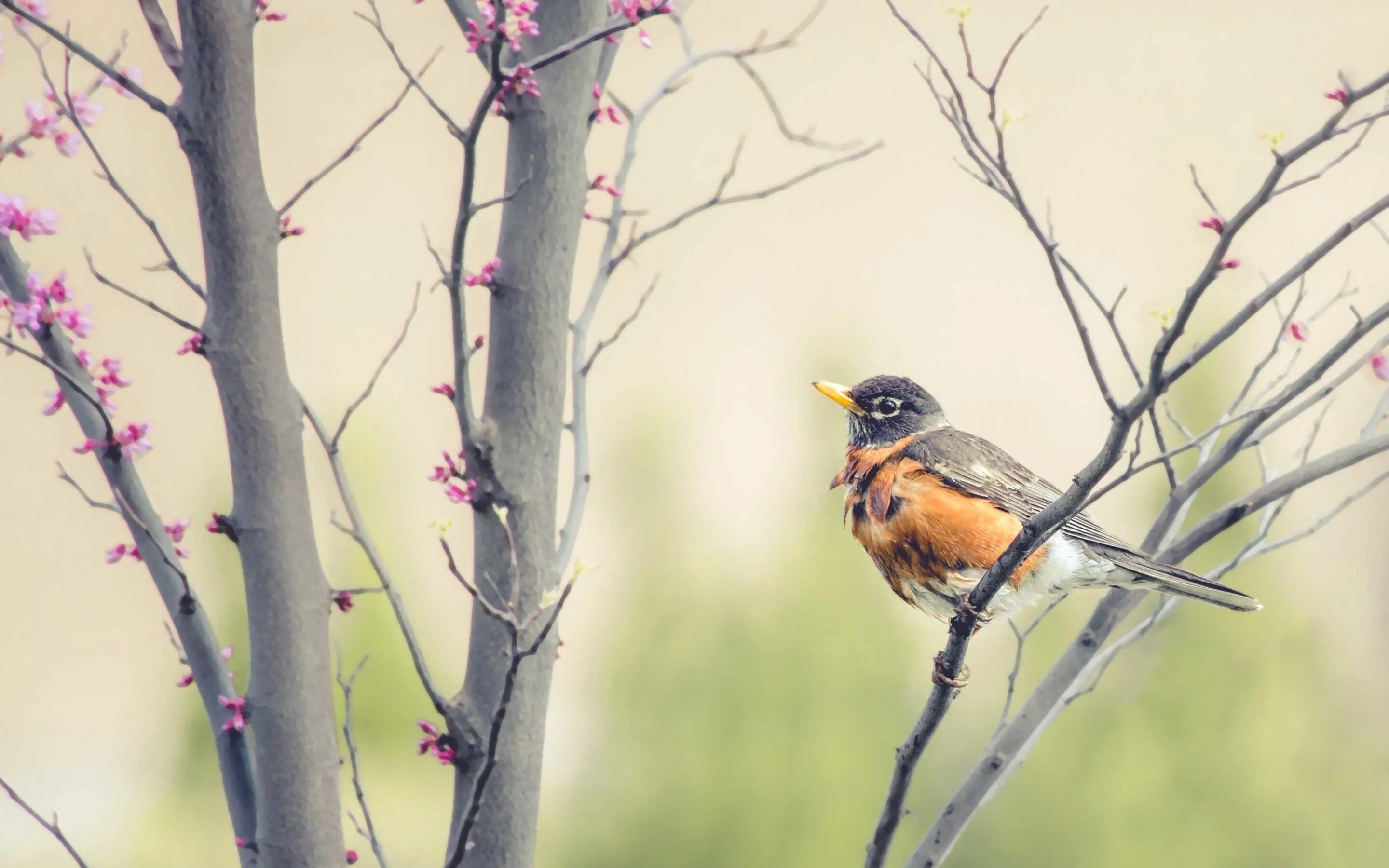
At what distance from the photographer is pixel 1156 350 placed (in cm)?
141

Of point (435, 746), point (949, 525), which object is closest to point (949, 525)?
point (949, 525)

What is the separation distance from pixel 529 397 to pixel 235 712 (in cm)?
65

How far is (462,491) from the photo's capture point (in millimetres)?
2080

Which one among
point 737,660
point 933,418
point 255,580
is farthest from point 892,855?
point 255,580

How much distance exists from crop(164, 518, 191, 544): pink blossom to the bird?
3.18 feet

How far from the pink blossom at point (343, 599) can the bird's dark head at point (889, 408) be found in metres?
0.97

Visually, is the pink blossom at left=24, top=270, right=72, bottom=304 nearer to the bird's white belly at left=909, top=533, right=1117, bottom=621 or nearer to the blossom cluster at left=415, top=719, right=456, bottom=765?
the blossom cluster at left=415, top=719, right=456, bottom=765

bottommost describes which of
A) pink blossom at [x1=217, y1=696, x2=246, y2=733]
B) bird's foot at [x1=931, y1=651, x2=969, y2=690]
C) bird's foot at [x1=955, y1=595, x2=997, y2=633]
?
bird's foot at [x1=931, y1=651, x2=969, y2=690]

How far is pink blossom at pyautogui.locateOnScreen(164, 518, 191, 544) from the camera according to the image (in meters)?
2.05

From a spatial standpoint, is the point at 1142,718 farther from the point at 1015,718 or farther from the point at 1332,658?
the point at 1015,718

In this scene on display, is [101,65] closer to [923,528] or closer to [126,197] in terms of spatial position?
[126,197]

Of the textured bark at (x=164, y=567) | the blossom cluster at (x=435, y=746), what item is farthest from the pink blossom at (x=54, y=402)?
the blossom cluster at (x=435, y=746)

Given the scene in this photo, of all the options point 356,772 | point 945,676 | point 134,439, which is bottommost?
point 945,676

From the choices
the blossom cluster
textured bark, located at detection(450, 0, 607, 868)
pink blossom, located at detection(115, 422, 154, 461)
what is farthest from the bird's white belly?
pink blossom, located at detection(115, 422, 154, 461)
